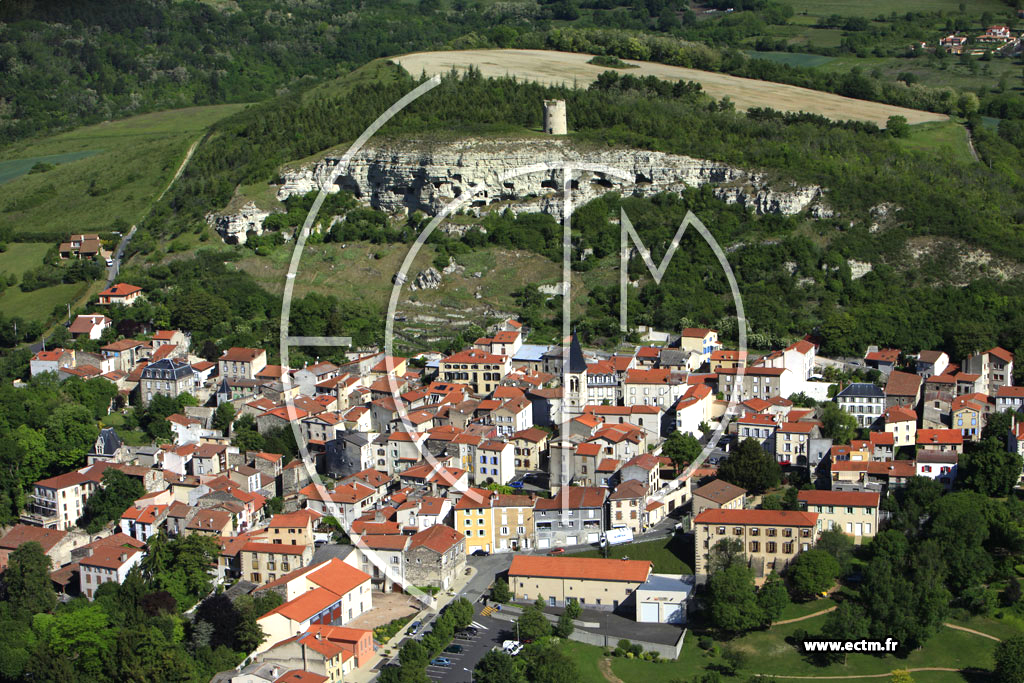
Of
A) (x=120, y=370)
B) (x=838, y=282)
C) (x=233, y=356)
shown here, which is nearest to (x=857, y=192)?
(x=838, y=282)

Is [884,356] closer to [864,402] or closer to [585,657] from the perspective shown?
[864,402]

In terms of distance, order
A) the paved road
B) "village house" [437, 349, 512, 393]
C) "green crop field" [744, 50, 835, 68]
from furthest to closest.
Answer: "green crop field" [744, 50, 835, 68] < the paved road < "village house" [437, 349, 512, 393]

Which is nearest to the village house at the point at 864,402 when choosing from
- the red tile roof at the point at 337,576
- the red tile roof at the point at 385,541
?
the red tile roof at the point at 385,541

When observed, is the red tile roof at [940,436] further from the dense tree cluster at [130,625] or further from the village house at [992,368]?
the dense tree cluster at [130,625]

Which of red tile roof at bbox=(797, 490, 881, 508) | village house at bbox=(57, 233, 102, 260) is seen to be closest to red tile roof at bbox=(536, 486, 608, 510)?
red tile roof at bbox=(797, 490, 881, 508)

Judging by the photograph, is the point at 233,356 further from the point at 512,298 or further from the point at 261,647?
the point at 261,647

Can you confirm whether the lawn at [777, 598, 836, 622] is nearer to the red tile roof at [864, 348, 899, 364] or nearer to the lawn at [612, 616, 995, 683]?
the lawn at [612, 616, 995, 683]
